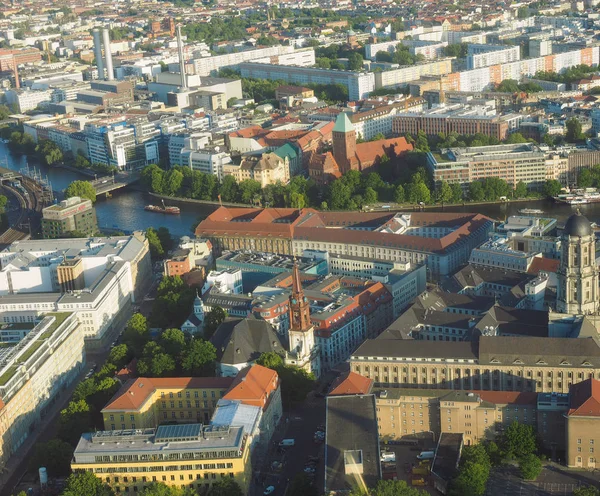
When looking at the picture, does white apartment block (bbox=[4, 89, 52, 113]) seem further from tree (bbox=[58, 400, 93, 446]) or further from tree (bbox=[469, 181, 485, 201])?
tree (bbox=[58, 400, 93, 446])

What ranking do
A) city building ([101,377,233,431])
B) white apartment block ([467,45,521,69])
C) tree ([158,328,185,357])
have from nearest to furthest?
city building ([101,377,233,431]) → tree ([158,328,185,357]) → white apartment block ([467,45,521,69])

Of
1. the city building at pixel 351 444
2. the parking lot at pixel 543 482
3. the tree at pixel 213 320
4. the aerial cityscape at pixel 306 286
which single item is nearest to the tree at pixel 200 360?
the aerial cityscape at pixel 306 286

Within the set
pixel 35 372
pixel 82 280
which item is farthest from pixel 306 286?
pixel 35 372

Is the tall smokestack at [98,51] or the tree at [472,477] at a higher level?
the tall smokestack at [98,51]

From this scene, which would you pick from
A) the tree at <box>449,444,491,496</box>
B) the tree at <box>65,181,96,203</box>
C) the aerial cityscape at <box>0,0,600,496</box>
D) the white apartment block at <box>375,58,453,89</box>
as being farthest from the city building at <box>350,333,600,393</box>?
the white apartment block at <box>375,58,453,89</box>

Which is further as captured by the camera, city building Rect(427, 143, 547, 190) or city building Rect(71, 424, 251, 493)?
city building Rect(427, 143, 547, 190)

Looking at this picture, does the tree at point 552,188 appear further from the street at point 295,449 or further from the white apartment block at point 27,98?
the white apartment block at point 27,98

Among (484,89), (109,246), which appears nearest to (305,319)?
(109,246)
